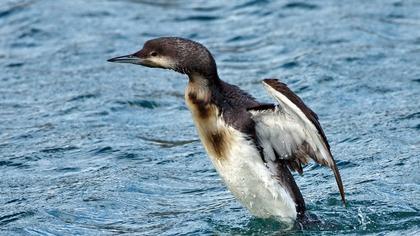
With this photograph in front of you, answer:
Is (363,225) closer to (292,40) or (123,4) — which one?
(292,40)

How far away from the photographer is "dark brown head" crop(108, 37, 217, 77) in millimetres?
9070

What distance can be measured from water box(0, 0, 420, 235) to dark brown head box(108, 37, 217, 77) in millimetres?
1550

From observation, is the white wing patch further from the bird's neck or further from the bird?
the bird's neck

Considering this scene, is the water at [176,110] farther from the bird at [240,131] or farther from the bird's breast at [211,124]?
the bird's breast at [211,124]

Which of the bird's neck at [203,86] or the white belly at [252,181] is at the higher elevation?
the bird's neck at [203,86]

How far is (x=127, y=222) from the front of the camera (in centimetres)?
998

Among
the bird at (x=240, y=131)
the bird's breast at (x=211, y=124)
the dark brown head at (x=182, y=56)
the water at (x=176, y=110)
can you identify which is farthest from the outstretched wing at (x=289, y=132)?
the water at (x=176, y=110)

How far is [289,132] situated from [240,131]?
1.38 ft

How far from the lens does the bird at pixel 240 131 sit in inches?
357

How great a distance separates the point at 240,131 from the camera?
9148 mm

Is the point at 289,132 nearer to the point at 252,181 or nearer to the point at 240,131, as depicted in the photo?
the point at 240,131

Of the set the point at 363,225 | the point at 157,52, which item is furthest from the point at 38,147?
the point at 363,225

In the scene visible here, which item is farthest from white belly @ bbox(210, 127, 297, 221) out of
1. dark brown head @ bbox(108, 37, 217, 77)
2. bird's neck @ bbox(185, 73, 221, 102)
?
dark brown head @ bbox(108, 37, 217, 77)

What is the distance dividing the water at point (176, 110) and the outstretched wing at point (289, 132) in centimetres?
69
